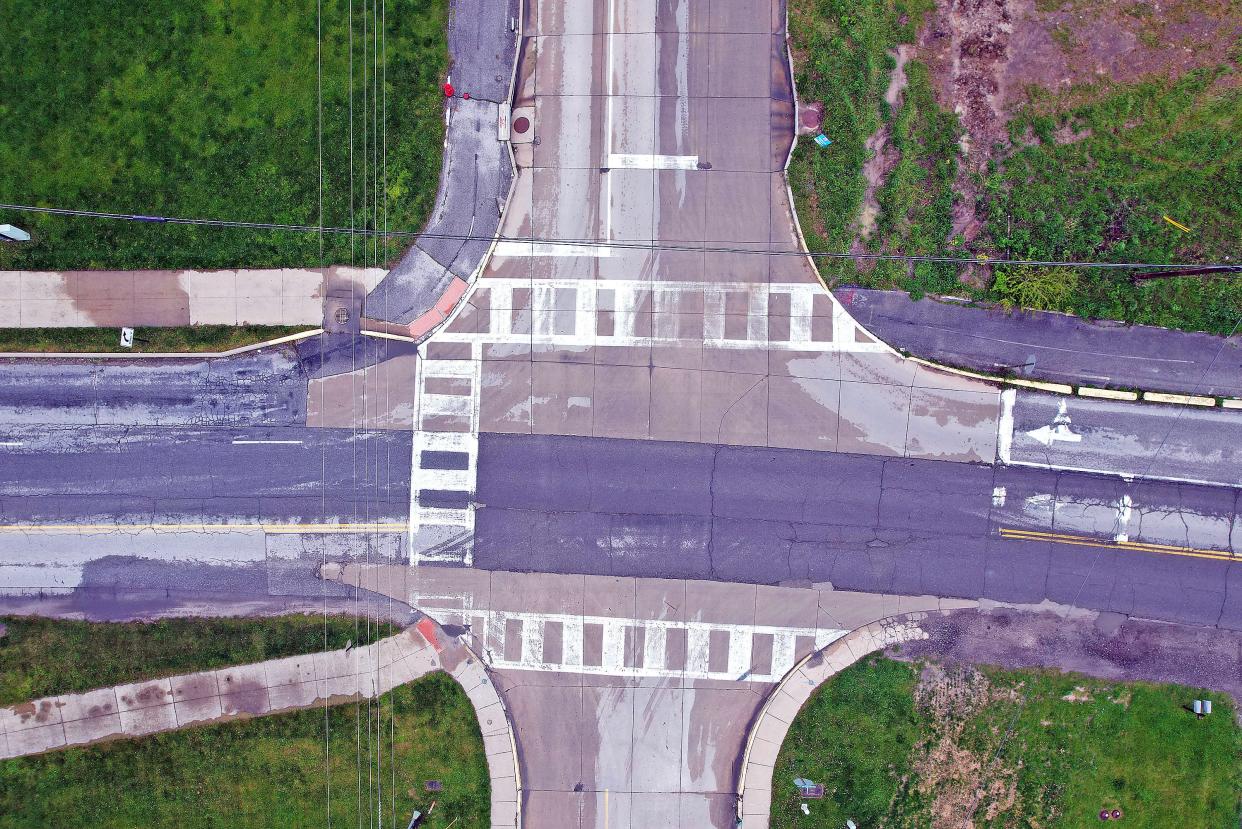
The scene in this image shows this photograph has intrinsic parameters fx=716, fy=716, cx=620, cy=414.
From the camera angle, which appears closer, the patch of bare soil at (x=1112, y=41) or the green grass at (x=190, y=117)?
the patch of bare soil at (x=1112, y=41)

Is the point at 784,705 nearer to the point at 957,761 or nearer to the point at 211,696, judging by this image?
the point at 957,761

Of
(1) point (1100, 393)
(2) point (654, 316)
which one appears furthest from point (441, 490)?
(1) point (1100, 393)

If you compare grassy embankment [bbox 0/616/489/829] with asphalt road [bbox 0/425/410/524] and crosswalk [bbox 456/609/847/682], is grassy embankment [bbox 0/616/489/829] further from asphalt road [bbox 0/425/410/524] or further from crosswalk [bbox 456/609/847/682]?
asphalt road [bbox 0/425/410/524]

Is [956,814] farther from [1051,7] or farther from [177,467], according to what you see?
[177,467]

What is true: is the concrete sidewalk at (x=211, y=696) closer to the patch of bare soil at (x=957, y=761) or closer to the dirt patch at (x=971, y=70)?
the patch of bare soil at (x=957, y=761)

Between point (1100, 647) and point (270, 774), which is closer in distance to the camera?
point (1100, 647)

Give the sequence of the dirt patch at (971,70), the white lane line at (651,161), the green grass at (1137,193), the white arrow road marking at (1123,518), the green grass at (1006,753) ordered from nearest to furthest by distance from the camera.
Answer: the green grass at (1006,753)
the green grass at (1137,193)
the white arrow road marking at (1123,518)
the dirt patch at (971,70)
the white lane line at (651,161)

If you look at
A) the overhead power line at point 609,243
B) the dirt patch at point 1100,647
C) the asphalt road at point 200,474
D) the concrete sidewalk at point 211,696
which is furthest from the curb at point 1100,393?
the concrete sidewalk at point 211,696

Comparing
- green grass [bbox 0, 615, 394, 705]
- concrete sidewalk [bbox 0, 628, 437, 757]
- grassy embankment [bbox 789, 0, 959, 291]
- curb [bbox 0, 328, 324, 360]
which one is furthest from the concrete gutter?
green grass [bbox 0, 615, 394, 705]

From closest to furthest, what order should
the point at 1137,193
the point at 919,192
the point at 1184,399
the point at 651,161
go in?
1. the point at 1184,399
2. the point at 1137,193
3. the point at 919,192
4. the point at 651,161
